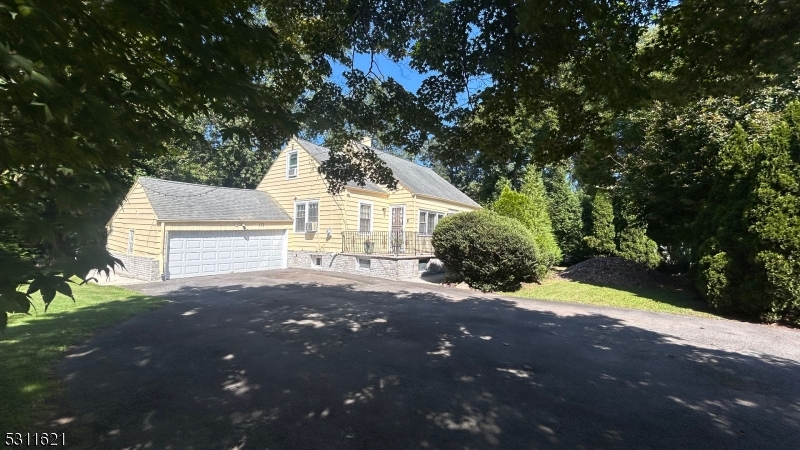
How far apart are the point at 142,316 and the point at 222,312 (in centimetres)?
150

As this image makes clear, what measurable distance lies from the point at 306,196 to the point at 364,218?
10.3 feet

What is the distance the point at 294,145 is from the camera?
749 inches

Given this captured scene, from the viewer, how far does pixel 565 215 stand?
20.9 m

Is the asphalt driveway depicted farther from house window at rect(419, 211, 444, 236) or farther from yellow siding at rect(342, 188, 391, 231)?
house window at rect(419, 211, 444, 236)

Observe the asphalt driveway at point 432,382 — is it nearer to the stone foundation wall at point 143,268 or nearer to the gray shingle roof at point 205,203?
the stone foundation wall at point 143,268

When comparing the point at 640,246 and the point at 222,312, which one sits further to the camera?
the point at 640,246

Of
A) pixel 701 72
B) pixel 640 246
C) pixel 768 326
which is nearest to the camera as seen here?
pixel 701 72

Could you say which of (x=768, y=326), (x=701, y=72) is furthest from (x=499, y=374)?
(x=768, y=326)

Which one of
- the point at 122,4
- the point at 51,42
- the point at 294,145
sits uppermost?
the point at 294,145

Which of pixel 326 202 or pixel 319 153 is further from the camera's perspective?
pixel 319 153

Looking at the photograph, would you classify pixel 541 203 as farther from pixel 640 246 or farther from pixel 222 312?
pixel 222 312

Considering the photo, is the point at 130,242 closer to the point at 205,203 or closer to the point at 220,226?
the point at 205,203

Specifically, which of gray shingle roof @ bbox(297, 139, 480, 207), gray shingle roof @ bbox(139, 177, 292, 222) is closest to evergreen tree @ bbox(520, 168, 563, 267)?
gray shingle roof @ bbox(297, 139, 480, 207)

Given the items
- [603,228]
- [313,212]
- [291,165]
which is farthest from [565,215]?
[291,165]
